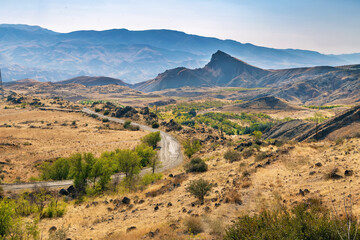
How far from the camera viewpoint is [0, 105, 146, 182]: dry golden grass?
5806 centimetres

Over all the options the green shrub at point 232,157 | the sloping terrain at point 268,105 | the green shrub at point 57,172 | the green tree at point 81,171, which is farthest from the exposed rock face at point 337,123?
the sloping terrain at point 268,105

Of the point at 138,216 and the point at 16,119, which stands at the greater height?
the point at 138,216

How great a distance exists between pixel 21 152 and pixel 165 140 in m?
45.4

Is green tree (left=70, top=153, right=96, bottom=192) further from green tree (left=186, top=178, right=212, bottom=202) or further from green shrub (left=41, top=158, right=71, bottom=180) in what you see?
green tree (left=186, top=178, right=212, bottom=202)

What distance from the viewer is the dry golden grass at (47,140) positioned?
190ft

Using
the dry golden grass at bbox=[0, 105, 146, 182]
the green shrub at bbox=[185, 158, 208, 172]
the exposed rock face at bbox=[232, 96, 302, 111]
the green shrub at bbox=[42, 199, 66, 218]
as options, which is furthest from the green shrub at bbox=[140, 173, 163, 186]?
the exposed rock face at bbox=[232, 96, 302, 111]

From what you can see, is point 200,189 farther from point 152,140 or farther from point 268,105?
point 268,105

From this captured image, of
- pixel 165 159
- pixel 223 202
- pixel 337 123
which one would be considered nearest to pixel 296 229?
pixel 223 202

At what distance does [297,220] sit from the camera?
11.3m

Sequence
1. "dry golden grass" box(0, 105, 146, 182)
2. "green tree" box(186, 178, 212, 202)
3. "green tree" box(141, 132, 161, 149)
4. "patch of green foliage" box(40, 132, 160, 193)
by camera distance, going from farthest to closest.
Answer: "green tree" box(141, 132, 161, 149), "dry golden grass" box(0, 105, 146, 182), "patch of green foliage" box(40, 132, 160, 193), "green tree" box(186, 178, 212, 202)

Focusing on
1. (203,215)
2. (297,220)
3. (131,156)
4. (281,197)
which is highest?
(297,220)

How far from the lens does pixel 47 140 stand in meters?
80.6

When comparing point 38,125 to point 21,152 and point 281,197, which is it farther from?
point 281,197

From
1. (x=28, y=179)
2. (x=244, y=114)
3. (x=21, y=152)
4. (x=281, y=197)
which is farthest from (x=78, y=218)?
(x=244, y=114)
